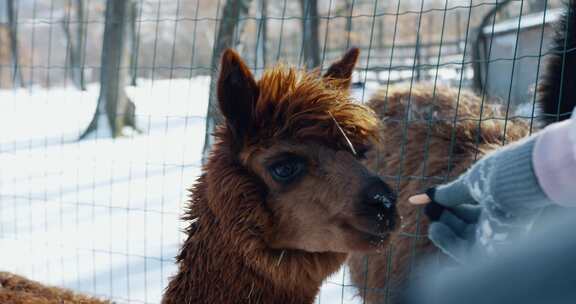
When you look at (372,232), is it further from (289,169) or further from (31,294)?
(31,294)

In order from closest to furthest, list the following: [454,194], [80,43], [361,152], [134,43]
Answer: [454,194]
[361,152]
[134,43]
[80,43]

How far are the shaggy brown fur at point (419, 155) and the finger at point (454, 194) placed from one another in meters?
1.90

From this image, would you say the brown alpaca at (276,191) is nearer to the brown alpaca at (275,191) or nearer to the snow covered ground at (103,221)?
the brown alpaca at (275,191)

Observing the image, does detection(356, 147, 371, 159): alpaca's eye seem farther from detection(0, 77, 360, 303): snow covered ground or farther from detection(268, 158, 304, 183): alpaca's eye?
detection(0, 77, 360, 303): snow covered ground

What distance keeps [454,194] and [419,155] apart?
2516 millimetres

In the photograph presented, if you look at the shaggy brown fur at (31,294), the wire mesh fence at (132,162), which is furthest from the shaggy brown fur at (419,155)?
the shaggy brown fur at (31,294)

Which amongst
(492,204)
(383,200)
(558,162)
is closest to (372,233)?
(383,200)

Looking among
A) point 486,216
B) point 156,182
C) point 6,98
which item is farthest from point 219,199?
point 6,98

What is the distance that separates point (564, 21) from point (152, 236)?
418 centimetres

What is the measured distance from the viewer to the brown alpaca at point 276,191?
2262 millimetres

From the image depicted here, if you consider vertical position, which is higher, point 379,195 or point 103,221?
point 379,195

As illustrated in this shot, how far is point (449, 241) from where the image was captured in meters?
1.49

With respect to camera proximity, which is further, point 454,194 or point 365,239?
point 365,239

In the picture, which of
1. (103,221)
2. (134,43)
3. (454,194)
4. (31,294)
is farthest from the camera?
(134,43)
